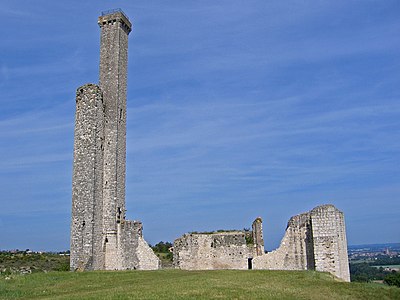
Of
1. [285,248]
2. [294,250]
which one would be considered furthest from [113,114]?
[294,250]

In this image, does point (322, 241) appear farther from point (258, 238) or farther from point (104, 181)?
point (104, 181)

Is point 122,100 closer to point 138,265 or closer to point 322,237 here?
point 138,265

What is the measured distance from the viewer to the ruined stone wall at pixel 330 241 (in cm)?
2448

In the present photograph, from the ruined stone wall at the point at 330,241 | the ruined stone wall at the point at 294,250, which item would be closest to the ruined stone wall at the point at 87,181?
the ruined stone wall at the point at 294,250

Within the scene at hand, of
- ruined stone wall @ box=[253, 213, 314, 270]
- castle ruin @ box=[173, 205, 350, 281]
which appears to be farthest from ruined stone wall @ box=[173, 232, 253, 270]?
ruined stone wall @ box=[253, 213, 314, 270]

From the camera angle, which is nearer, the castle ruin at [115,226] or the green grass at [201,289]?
the green grass at [201,289]

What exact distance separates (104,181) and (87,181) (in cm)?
197

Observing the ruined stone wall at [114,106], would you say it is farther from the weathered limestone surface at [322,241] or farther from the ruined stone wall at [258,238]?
the weathered limestone surface at [322,241]

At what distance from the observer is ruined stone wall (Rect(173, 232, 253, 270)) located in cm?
2888

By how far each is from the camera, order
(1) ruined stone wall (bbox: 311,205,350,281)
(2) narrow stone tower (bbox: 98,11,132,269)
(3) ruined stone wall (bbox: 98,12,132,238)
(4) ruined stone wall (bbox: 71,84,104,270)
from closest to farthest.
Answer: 1. (1) ruined stone wall (bbox: 311,205,350,281)
2. (4) ruined stone wall (bbox: 71,84,104,270)
3. (2) narrow stone tower (bbox: 98,11,132,269)
4. (3) ruined stone wall (bbox: 98,12,132,238)

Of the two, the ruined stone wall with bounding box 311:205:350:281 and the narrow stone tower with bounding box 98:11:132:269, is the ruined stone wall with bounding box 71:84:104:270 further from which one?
the ruined stone wall with bounding box 311:205:350:281

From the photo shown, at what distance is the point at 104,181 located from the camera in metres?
31.1

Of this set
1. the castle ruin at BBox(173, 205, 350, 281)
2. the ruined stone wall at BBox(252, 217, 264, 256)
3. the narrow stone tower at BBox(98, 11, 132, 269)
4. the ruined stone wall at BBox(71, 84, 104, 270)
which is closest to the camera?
the castle ruin at BBox(173, 205, 350, 281)

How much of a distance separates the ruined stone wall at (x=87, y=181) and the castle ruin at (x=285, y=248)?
5.43 m
